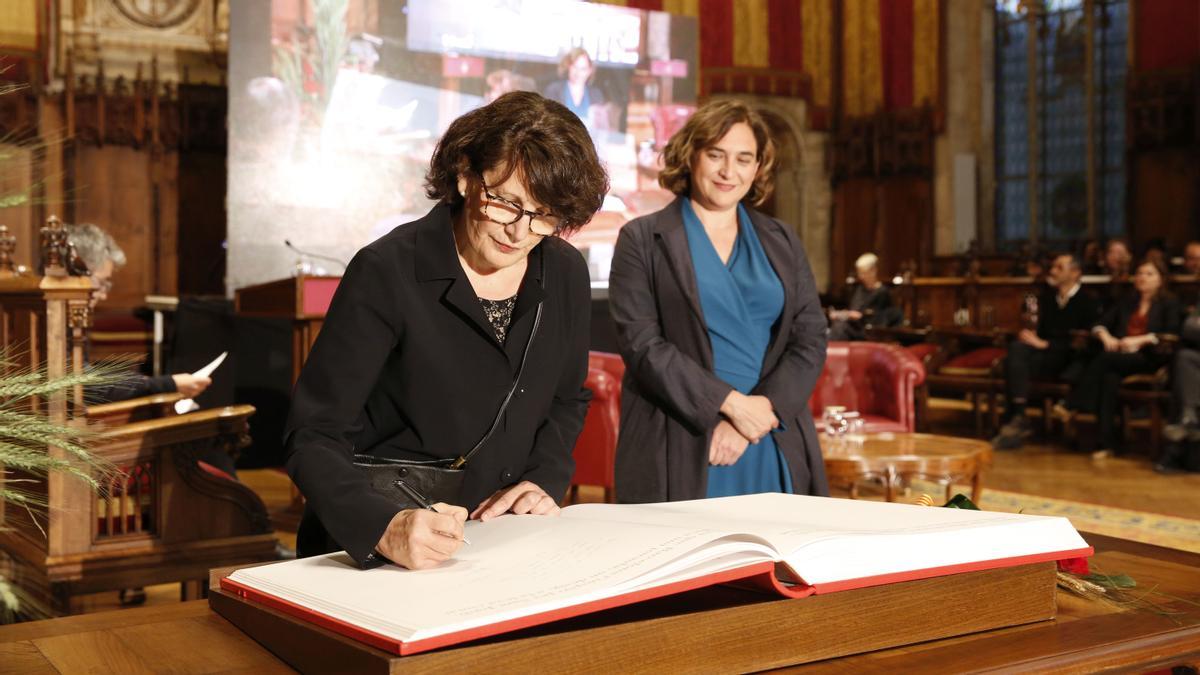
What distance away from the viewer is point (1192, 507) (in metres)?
6.04

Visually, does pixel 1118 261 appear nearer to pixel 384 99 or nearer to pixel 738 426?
pixel 384 99

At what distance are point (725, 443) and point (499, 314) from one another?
1103mm

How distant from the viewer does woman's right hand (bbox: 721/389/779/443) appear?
100.0 inches

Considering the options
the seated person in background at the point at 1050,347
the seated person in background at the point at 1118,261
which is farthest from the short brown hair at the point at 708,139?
the seated person in background at the point at 1118,261

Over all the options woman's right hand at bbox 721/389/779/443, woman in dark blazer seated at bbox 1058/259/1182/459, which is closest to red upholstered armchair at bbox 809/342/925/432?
woman in dark blazer seated at bbox 1058/259/1182/459

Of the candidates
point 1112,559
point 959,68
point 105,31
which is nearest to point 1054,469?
point 1112,559

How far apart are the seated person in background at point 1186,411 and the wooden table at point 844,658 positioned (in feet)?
21.6

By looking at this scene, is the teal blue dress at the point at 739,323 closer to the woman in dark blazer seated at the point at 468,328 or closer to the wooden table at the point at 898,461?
the woman in dark blazer seated at the point at 468,328

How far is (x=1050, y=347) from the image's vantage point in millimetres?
8602

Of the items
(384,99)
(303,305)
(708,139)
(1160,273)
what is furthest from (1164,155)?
(708,139)

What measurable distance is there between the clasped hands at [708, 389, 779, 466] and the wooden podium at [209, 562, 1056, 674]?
1.40 metres

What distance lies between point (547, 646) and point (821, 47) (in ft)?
47.2

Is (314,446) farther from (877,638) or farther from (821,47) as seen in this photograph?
(821,47)

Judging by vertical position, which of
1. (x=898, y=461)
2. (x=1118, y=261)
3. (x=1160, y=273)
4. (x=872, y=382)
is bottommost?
(x=898, y=461)
